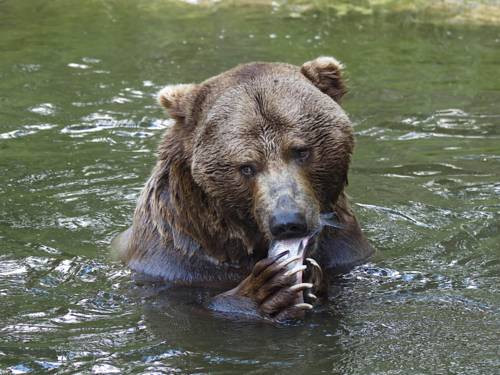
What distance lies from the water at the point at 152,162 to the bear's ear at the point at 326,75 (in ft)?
4.02

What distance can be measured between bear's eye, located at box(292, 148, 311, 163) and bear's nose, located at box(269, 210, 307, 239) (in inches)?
21.3

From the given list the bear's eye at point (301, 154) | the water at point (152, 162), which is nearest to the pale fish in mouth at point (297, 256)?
the water at point (152, 162)

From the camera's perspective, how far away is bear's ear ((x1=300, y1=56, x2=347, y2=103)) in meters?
6.85

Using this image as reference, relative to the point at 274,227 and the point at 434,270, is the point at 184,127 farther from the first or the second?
the point at 434,270

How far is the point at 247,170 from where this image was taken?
20.6 feet

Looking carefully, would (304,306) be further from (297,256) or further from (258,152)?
(258,152)

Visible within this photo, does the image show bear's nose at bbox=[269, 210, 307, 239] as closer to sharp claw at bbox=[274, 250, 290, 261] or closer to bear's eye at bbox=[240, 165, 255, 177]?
sharp claw at bbox=[274, 250, 290, 261]

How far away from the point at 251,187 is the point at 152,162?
13.3 ft

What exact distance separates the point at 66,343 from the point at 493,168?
192 inches

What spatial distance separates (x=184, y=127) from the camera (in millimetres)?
6801

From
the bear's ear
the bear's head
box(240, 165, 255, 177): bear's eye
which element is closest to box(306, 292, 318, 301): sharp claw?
the bear's head

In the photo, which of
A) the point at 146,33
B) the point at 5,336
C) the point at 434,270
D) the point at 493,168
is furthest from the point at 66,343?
the point at 146,33

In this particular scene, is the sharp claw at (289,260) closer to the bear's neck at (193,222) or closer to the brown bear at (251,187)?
the brown bear at (251,187)

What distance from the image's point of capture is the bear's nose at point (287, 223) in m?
5.77
